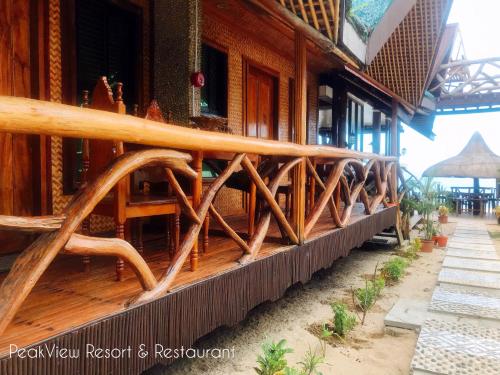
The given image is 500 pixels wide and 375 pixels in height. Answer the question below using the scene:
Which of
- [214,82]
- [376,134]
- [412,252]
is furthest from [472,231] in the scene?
[214,82]

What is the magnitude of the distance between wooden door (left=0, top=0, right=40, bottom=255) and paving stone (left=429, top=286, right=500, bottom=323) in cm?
382

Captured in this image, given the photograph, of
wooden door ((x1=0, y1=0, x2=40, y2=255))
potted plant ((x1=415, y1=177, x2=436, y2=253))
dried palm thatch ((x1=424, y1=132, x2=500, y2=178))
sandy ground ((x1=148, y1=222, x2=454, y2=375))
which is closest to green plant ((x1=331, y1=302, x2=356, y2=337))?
sandy ground ((x1=148, y1=222, x2=454, y2=375))

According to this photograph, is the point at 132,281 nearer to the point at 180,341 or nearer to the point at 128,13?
the point at 180,341

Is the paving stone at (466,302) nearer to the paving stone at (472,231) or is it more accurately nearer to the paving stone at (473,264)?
the paving stone at (473,264)

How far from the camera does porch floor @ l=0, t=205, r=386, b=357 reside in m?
1.69

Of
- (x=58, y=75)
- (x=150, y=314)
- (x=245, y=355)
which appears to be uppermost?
(x=58, y=75)

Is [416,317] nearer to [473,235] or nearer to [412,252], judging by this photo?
[412,252]

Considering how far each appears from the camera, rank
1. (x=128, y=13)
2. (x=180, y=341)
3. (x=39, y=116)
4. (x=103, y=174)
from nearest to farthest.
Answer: (x=39, y=116) → (x=103, y=174) → (x=180, y=341) → (x=128, y=13)

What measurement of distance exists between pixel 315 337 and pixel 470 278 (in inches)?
118

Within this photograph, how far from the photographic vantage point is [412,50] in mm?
6523

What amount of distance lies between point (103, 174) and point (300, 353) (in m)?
2.14

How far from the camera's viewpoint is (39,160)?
11.2 ft

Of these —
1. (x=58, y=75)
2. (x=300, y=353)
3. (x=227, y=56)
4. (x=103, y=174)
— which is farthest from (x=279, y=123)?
(x=103, y=174)

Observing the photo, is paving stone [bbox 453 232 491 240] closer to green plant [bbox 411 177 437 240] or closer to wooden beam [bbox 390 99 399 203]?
green plant [bbox 411 177 437 240]
